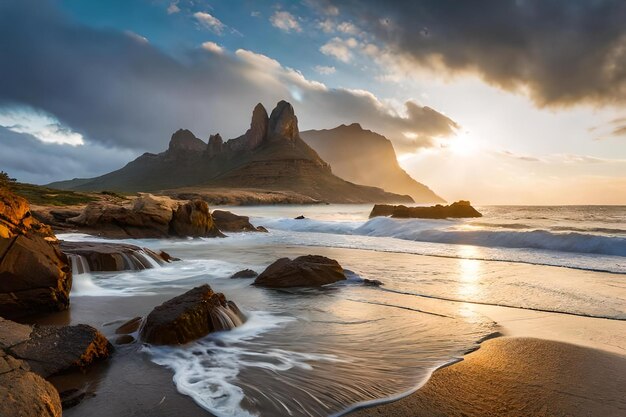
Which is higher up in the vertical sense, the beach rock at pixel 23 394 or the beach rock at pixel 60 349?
the beach rock at pixel 23 394

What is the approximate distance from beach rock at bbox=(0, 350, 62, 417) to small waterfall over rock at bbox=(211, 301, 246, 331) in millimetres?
3367

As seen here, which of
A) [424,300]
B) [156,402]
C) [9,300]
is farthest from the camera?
[424,300]

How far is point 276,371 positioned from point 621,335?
6450 mm

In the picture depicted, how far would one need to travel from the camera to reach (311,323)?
7535mm

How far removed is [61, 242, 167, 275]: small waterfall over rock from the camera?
498 inches

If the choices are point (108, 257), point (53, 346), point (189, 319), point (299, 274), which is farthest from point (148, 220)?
point (53, 346)

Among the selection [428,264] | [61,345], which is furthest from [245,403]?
[428,264]

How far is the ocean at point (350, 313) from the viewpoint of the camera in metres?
4.71

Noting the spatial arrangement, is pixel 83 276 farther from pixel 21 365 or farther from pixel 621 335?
pixel 621 335

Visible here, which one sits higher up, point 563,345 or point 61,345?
point 61,345

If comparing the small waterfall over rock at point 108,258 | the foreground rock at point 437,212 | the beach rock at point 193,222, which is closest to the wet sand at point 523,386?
the small waterfall over rock at point 108,258

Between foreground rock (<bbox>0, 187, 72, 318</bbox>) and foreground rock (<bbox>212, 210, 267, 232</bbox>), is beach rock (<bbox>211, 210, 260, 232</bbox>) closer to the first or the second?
foreground rock (<bbox>212, 210, 267, 232</bbox>)

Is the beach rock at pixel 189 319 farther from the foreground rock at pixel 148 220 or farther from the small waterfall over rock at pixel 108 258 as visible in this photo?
the foreground rock at pixel 148 220

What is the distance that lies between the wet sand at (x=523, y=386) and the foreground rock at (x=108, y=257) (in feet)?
38.9
